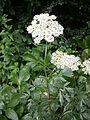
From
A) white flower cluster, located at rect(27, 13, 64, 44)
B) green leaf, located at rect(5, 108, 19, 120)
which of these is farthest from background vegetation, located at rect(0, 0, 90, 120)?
white flower cluster, located at rect(27, 13, 64, 44)

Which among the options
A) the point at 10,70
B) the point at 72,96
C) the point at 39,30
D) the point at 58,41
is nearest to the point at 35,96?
the point at 72,96

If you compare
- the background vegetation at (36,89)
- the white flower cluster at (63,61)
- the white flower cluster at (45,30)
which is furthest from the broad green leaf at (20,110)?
the white flower cluster at (45,30)

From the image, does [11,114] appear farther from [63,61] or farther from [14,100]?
[63,61]

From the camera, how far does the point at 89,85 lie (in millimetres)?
2281

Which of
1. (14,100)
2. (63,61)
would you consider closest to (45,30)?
(63,61)

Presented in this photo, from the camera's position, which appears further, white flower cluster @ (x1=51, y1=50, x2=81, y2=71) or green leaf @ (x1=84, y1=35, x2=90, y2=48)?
green leaf @ (x1=84, y1=35, x2=90, y2=48)

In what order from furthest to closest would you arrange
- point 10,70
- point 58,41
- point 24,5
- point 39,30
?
point 24,5
point 58,41
point 10,70
point 39,30

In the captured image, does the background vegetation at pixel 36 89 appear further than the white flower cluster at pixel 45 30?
Yes

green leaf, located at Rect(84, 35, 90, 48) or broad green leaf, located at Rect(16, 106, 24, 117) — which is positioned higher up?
green leaf, located at Rect(84, 35, 90, 48)

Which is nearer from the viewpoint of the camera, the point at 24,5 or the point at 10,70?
the point at 10,70

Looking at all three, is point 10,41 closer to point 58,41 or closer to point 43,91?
point 58,41

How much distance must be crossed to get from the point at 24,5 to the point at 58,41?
1.99 feet

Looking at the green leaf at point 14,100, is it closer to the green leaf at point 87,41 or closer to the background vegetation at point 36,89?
the background vegetation at point 36,89

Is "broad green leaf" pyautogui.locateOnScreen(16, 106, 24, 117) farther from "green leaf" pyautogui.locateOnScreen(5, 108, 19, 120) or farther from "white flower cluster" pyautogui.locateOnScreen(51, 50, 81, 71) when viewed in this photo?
"white flower cluster" pyautogui.locateOnScreen(51, 50, 81, 71)
